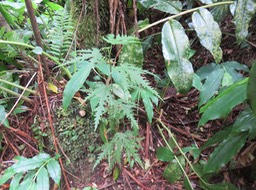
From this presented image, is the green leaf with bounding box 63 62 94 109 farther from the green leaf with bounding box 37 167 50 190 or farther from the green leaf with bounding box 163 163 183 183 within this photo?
the green leaf with bounding box 163 163 183 183

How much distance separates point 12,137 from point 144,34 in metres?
0.89

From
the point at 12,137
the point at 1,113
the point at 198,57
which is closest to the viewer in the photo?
the point at 1,113

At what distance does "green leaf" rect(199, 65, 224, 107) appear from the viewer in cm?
94

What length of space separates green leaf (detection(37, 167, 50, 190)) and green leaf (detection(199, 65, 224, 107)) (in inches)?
23.9

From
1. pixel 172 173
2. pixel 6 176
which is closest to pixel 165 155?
pixel 172 173

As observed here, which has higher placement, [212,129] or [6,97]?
[6,97]

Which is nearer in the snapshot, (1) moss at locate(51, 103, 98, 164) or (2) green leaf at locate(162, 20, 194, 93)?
(2) green leaf at locate(162, 20, 194, 93)

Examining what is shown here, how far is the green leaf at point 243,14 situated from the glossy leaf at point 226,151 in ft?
1.27

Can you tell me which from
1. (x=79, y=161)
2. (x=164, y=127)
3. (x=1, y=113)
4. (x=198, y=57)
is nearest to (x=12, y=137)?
(x=1, y=113)

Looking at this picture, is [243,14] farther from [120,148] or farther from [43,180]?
[43,180]

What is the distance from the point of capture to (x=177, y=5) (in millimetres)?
1028

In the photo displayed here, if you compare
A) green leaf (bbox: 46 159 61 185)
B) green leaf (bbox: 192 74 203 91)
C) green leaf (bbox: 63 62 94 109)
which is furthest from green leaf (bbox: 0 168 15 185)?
green leaf (bbox: 192 74 203 91)

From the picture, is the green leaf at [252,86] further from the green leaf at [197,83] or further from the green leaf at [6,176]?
the green leaf at [6,176]

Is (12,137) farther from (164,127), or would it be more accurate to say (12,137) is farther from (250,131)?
(250,131)
